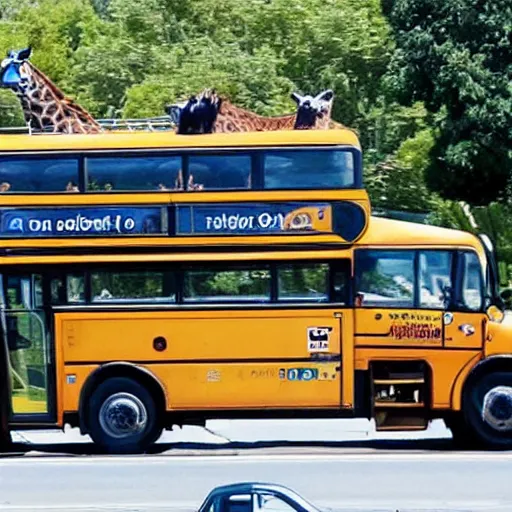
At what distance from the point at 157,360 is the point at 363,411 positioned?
2.43 metres

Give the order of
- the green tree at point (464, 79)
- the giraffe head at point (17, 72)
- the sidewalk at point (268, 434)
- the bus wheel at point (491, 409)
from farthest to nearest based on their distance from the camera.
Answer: the green tree at point (464, 79) < the giraffe head at point (17, 72) < the sidewalk at point (268, 434) < the bus wheel at point (491, 409)

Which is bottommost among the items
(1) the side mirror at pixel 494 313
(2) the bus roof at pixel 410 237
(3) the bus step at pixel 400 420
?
(3) the bus step at pixel 400 420

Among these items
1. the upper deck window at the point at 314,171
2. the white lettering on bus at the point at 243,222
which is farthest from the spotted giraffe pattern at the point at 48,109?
the upper deck window at the point at 314,171

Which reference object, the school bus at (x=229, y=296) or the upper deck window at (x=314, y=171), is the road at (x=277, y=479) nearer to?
the school bus at (x=229, y=296)

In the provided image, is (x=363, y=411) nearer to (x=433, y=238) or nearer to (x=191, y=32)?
(x=433, y=238)

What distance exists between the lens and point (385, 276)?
52.3 ft

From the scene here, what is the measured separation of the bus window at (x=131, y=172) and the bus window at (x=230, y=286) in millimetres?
1117

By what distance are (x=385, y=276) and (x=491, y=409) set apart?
1928mm

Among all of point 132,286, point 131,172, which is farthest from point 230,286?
point 131,172

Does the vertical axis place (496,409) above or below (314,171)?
below

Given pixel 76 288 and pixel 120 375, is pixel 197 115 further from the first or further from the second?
pixel 120 375

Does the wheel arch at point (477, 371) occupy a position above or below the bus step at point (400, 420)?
above

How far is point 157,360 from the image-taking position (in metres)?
15.9

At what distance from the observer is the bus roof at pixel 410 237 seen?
626 inches
